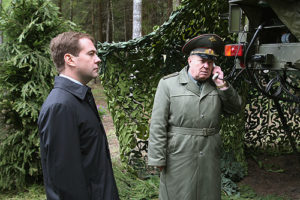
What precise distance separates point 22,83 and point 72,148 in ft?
9.57

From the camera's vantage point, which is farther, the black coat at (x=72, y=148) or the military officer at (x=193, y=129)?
the military officer at (x=193, y=129)

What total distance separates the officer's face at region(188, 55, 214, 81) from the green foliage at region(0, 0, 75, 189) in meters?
2.26

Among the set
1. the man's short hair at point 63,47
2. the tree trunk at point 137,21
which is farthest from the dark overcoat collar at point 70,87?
the tree trunk at point 137,21

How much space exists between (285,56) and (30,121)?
324 cm

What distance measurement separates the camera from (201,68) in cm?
257

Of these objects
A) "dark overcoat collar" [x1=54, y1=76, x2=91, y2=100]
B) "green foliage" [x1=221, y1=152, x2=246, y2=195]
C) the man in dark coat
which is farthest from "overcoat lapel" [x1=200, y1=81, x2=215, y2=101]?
"green foliage" [x1=221, y1=152, x2=246, y2=195]

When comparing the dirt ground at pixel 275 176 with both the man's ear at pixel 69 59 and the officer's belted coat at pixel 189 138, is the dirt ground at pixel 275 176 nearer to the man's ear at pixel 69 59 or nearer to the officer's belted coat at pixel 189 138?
the officer's belted coat at pixel 189 138

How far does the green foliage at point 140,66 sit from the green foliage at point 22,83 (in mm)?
852

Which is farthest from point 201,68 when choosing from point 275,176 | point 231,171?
point 275,176

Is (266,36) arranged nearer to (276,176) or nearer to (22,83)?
(276,176)

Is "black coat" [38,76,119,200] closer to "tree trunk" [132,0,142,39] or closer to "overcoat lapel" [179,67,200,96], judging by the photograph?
"overcoat lapel" [179,67,200,96]

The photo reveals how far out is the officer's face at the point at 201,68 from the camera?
8.42 ft

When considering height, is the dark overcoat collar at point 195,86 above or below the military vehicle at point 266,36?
below

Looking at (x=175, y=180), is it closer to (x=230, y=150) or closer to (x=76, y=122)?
(x=76, y=122)
